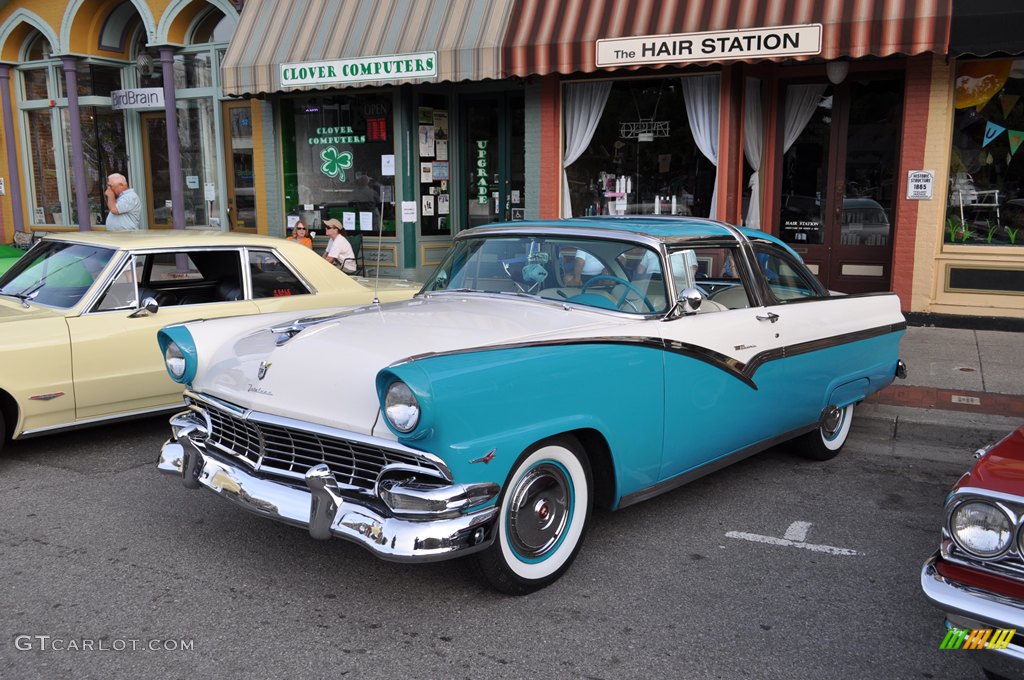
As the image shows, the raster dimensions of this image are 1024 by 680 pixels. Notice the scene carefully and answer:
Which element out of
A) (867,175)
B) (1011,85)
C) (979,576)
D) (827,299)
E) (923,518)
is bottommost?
(923,518)

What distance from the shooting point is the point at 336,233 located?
416 inches

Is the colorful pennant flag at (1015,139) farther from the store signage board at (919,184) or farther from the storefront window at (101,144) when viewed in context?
the storefront window at (101,144)

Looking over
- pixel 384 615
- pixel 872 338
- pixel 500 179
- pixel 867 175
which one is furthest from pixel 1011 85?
pixel 384 615

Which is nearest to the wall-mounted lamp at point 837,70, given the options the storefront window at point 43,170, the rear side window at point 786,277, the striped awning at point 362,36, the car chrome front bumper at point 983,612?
the striped awning at point 362,36

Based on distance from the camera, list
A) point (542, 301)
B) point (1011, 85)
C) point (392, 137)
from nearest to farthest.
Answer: point (542, 301)
point (1011, 85)
point (392, 137)

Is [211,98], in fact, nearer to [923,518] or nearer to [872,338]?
[872,338]

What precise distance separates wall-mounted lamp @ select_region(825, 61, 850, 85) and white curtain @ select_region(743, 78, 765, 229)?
39.3 inches

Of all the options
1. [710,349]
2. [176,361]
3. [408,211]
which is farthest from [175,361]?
[408,211]

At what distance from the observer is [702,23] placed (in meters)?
9.58

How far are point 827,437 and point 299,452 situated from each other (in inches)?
140

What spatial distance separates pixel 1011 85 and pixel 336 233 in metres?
7.78

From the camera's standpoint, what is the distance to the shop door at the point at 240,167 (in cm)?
1434

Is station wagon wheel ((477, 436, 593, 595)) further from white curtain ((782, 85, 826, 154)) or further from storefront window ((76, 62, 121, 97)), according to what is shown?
storefront window ((76, 62, 121, 97))

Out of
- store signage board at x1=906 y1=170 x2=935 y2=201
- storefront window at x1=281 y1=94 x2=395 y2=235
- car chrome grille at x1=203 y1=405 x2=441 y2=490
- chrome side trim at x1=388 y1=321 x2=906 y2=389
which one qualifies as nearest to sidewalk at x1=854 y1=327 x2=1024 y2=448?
chrome side trim at x1=388 y1=321 x2=906 y2=389
